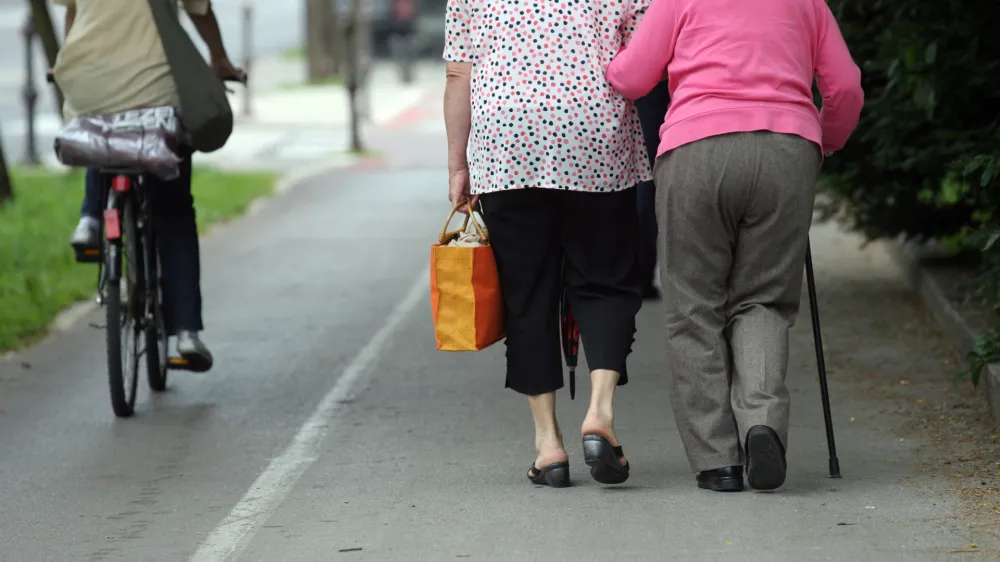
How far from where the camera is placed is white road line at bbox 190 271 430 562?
5.09 metres

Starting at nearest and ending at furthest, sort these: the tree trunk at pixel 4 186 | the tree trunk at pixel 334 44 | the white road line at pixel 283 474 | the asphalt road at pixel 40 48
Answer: the white road line at pixel 283 474, the tree trunk at pixel 4 186, the asphalt road at pixel 40 48, the tree trunk at pixel 334 44

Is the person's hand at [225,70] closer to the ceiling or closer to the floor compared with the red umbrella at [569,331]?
closer to the ceiling

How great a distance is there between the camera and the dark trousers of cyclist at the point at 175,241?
288 inches

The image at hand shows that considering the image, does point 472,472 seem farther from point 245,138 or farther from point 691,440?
point 245,138

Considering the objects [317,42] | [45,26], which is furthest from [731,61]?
[317,42]

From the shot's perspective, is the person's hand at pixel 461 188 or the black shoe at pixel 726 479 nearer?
the black shoe at pixel 726 479

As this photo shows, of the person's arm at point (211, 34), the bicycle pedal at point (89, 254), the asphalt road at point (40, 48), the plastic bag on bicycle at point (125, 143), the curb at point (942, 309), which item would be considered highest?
the person's arm at point (211, 34)

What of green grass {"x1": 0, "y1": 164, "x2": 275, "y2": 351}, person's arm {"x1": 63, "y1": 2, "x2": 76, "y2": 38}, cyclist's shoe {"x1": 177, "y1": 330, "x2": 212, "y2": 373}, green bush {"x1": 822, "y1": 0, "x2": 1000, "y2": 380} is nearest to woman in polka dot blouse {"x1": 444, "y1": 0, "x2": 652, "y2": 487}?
green bush {"x1": 822, "y1": 0, "x2": 1000, "y2": 380}

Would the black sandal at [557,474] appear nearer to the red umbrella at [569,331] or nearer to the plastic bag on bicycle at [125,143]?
the red umbrella at [569,331]

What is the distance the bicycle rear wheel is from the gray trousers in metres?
2.53

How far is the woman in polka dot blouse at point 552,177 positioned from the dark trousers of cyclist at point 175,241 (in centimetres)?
218

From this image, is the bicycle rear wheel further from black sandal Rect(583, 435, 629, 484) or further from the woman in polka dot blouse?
black sandal Rect(583, 435, 629, 484)

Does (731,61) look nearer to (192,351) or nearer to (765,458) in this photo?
(765,458)

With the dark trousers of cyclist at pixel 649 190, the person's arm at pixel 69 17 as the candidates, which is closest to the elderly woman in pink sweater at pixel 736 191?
the dark trousers of cyclist at pixel 649 190
